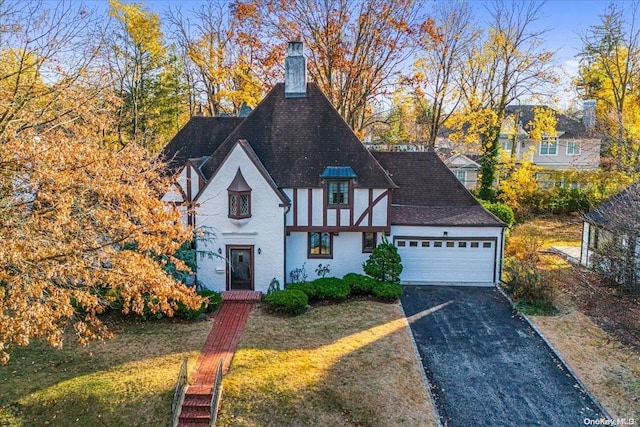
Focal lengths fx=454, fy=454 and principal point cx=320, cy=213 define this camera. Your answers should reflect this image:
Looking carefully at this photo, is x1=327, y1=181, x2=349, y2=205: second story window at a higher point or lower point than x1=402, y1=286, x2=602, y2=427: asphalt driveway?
higher

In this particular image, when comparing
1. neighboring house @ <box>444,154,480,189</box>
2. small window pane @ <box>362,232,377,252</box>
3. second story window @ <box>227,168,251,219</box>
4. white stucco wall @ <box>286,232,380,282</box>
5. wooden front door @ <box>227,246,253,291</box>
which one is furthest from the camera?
neighboring house @ <box>444,154,480,189</box>

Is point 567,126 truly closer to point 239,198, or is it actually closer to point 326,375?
point 239,198

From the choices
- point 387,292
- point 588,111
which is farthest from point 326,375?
point 588,111

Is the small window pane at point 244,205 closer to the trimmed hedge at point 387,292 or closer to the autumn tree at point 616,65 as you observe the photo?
the trimmed hedge at point 387,292

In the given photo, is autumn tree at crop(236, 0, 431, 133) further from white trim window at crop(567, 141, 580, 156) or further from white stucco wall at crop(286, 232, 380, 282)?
white trim window at crop(567, 141, 580, 156)

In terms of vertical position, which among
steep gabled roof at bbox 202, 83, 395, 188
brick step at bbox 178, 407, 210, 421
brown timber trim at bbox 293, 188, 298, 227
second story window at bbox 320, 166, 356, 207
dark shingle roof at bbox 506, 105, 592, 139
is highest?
dark shingle roof at bbox 506, 105, 592, 139

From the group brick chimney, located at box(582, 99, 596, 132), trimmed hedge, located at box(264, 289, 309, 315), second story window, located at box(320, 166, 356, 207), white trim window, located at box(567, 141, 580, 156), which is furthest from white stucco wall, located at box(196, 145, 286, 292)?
white trim window, located at box(567, 141, 580, 156)
